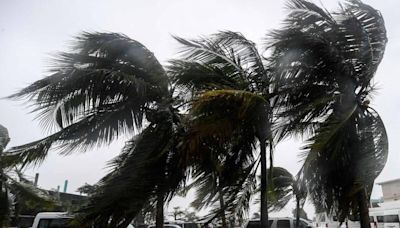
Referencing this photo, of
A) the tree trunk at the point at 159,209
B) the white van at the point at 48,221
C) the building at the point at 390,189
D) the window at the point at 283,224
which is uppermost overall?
the building at the point at 390,189

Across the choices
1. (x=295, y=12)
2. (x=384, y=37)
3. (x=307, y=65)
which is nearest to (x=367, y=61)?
(x=384, y=37)

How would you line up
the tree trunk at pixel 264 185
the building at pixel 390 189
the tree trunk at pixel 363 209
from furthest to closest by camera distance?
the building at pixel 390 189, the tree trunk at pixel 264 185, the tree trunk at pixel 363 209

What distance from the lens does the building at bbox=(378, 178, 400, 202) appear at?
37.0 m

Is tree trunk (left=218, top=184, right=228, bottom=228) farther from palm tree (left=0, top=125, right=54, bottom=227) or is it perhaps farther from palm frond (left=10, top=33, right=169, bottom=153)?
palm tree (left=0, top=125, right=54, bottom=227)

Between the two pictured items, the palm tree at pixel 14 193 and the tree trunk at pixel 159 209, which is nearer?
the tree trunk at pixel 159 209

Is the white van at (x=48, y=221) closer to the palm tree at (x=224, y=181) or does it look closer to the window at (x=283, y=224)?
the palm tree at (x=224, y=181)

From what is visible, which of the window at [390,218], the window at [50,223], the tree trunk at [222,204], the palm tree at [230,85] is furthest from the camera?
the window at [390,218]

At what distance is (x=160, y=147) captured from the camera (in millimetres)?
6836

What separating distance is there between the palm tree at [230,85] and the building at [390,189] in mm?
34333

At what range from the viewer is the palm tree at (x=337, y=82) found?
621 cm

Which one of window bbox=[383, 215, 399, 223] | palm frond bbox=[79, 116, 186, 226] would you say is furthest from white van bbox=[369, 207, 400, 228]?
palm frond bbox=[79, 116, 186, 226]

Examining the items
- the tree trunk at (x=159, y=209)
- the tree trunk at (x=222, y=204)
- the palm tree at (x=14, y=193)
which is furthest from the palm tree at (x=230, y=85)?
the palm tree at (x=14, y=193)

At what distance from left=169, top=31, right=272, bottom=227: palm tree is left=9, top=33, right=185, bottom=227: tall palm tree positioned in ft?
2.26

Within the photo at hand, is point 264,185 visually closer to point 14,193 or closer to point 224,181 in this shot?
point 224,181
